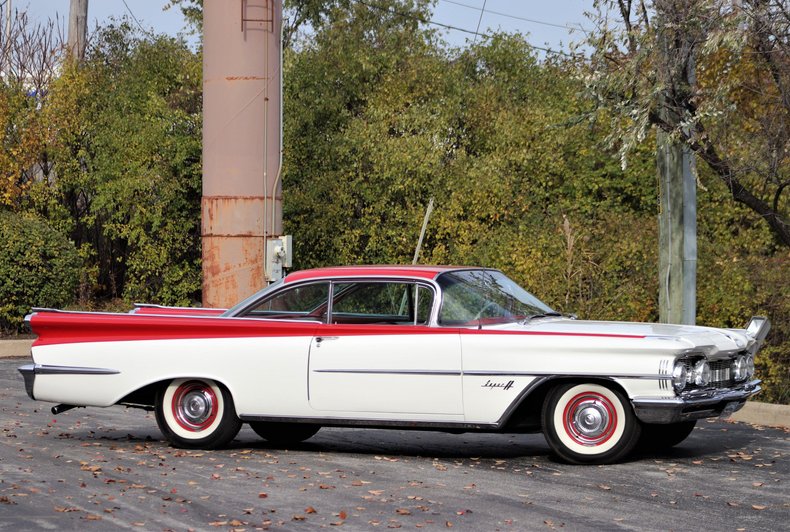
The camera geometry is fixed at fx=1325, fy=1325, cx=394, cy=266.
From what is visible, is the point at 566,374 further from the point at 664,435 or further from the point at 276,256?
the point at 276,256

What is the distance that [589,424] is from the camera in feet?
32.7

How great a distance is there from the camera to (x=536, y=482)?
9172mm

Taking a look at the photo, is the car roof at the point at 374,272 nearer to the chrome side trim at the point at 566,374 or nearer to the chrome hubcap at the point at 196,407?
the chrome side trim at the point at 566,374

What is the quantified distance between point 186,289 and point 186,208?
1.56 m

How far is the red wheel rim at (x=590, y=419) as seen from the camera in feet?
32.5

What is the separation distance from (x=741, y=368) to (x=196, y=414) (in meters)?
4.42

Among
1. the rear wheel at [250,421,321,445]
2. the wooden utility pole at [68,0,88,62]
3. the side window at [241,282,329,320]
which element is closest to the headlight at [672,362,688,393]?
the side window at [241,282,329,320]

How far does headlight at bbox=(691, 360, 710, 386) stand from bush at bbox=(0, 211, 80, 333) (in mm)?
15531

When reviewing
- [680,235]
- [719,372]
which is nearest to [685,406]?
[719,372]

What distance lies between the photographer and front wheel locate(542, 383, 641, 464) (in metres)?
9.84

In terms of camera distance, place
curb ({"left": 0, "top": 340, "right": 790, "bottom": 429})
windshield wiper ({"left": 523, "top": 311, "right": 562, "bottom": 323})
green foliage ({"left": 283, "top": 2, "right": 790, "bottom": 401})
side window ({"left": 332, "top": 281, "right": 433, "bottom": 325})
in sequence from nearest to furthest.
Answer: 1. side window ({"left": 332, "top": 281, "right": 433, "bottom": 325})
2. windshield wiper ({"left": 523, "top": 311, "right": 562, "bottom": 323})
3. curb ({"left": 0, "top": 340, "right": 790, "bottom": 429})
4. green foliage ({"left": 283, "top": 2, "right": 790, "bottom": 401})

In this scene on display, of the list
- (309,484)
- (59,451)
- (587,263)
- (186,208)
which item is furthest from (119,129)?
(309,484)

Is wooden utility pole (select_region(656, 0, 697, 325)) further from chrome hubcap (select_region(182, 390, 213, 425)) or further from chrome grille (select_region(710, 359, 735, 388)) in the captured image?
chrome hubcap (select_region(182, 390, 213, 425))

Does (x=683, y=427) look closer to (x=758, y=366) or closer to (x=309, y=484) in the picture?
(x=309, y=484)
